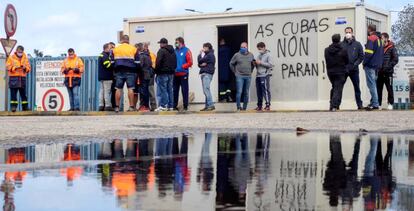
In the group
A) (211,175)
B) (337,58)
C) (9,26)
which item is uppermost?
(9,26)

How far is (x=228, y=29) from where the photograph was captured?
25469mm

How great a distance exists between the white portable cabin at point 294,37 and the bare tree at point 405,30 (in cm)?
4936

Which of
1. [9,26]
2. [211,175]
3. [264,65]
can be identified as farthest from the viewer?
[264,65]

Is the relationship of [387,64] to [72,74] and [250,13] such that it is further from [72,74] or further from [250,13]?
[72,74]

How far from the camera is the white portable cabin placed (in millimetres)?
22109

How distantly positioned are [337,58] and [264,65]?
10.5 ft

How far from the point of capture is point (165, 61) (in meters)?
21.9

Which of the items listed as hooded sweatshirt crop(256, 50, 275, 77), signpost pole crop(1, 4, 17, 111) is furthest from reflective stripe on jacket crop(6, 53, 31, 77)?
hooded sweatshirt crop(256, 50, 275, 77)

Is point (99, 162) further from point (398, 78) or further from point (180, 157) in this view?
point (398, 78)

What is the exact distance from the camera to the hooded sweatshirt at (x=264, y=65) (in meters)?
22.4

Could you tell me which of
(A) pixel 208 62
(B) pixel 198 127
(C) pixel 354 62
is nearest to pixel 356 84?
(C) pixel 354 62

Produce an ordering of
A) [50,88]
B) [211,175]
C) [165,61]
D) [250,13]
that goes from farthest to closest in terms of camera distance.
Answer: [50,88]
[250,13]
[165,61]
[211,175]

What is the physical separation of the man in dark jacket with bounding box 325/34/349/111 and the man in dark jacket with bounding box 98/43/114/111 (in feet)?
19.6

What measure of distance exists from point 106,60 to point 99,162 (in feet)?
50.6
